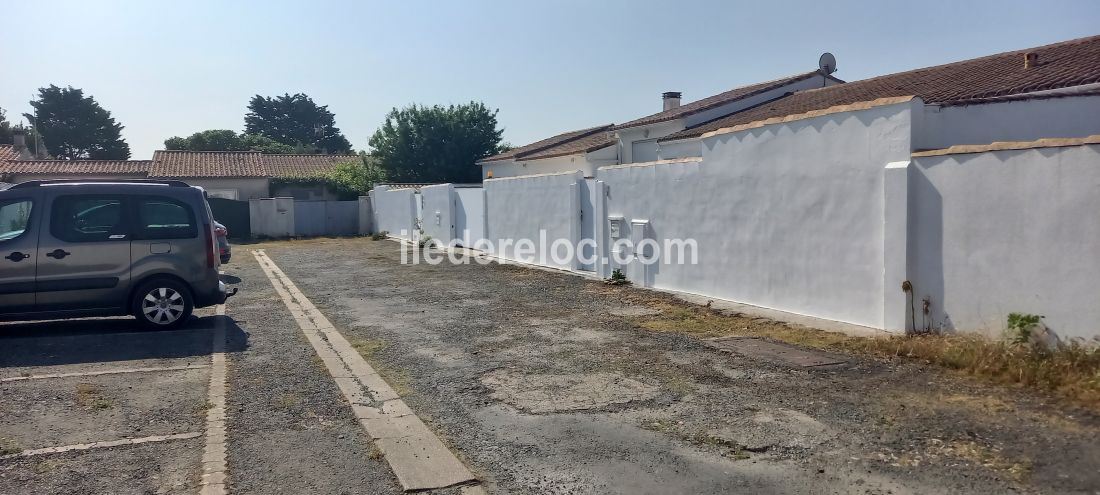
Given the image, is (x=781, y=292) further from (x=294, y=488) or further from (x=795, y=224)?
(x=294, y=488)

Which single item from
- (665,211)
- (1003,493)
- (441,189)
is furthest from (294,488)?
(441,189)

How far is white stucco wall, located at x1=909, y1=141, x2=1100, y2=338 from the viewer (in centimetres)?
643

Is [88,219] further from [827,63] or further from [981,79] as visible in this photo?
[827,63]

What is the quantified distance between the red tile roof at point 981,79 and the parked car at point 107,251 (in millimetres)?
8214

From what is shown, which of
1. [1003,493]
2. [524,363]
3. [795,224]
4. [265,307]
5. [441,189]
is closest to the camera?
[1003,493]

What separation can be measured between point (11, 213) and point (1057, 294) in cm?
1074

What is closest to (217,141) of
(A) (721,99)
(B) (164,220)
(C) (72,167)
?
(C) (72,167)

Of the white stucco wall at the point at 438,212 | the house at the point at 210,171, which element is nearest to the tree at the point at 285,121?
the house at the point at 210,171

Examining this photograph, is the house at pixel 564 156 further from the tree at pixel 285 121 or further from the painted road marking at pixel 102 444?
the tree at pixel 285 121

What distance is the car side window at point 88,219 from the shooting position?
888 centimetres

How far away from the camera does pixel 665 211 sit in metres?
12.4

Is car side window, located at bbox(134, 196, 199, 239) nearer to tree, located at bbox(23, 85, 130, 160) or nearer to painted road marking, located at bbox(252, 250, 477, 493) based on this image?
painted road marking, located at bbox(252, 250, 477, 493)

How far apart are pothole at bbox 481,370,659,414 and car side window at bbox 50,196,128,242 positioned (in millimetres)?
5161

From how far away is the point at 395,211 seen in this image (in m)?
28.9
